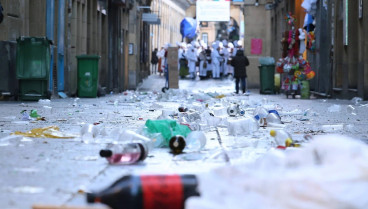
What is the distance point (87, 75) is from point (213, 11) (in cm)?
6408

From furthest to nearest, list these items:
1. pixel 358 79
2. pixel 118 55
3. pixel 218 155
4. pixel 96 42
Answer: pixel 118 55 → pixel 96 42 → pixel 358 79 → pixel 218 155

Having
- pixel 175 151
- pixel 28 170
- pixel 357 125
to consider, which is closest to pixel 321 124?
pixel 357 125

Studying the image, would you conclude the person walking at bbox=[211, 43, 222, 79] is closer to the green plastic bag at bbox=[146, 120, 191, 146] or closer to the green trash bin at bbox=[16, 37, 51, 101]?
the green trash bin at bbox=[16, 37, 51, 101]

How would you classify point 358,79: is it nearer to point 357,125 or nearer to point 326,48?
point 326,48

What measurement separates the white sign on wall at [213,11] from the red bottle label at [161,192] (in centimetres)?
8340

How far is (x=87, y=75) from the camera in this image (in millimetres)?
24734

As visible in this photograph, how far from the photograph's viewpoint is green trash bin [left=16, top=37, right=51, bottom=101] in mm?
19031

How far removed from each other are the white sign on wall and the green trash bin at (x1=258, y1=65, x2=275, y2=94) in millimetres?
55051

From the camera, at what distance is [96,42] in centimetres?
3095


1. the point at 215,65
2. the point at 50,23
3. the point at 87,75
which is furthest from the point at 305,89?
the point at 215,65

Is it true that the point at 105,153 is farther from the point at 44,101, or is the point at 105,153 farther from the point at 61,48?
the point at 61,48

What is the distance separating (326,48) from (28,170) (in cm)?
2195

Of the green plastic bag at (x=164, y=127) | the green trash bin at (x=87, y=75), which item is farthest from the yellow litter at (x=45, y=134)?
the green trash bin at (x=87, y=75)

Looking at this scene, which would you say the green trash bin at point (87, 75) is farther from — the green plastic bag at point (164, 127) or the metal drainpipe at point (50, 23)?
the green plastic bag at point (164, 127)
